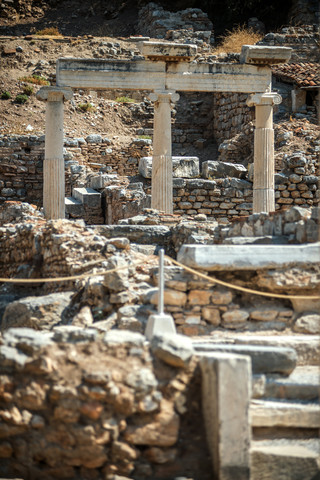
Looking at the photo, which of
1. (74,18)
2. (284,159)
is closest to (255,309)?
(284,159)

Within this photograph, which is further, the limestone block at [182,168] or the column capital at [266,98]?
the limestone block at [182,168]

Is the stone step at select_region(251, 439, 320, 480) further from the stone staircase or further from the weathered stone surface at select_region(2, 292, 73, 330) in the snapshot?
the weathered stone surface at select_region(2, 292, 73, 330)

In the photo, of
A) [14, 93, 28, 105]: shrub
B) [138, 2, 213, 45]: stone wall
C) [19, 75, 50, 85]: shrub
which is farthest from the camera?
[138, 2, 213, 45]: stone wall

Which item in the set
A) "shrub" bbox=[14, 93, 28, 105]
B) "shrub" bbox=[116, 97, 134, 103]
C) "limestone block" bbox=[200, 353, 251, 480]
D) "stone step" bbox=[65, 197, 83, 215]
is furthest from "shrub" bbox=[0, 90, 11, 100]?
"limestone block" bbox=[200, 353, 251, 480]

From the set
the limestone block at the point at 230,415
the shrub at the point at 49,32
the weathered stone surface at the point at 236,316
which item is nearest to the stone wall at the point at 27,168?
the shrub at the point at 49,32

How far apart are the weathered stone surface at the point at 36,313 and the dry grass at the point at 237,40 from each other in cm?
1986

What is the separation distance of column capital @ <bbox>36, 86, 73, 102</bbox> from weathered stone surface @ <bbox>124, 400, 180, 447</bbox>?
11183 millimetres

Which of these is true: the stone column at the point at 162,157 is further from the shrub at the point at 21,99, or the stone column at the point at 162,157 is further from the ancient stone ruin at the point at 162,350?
the shrub at the point at 21,99

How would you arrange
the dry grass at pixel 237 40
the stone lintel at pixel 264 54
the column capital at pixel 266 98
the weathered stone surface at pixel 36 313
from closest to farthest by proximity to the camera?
1. the weathered stone surface at pixel 36 313
2. the stone lintel at pixel 264 54
3. the column capital at pixel 266 98
4. the dry grass at pixel 237 40

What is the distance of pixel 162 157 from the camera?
17344 millimetres

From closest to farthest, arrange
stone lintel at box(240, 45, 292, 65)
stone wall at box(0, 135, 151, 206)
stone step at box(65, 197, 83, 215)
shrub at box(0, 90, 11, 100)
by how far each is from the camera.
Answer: stone lintel at box(240, 45, 292, 65)
stone step at box(65, 197, 83, 215)
stone wall at box(0, 135, 151, 206)
shrub at box(0, 90, 11, 100)

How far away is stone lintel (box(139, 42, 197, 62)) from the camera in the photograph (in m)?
17.0

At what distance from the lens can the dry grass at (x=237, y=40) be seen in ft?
93.7

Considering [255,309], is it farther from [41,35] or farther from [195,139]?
[41,35]
